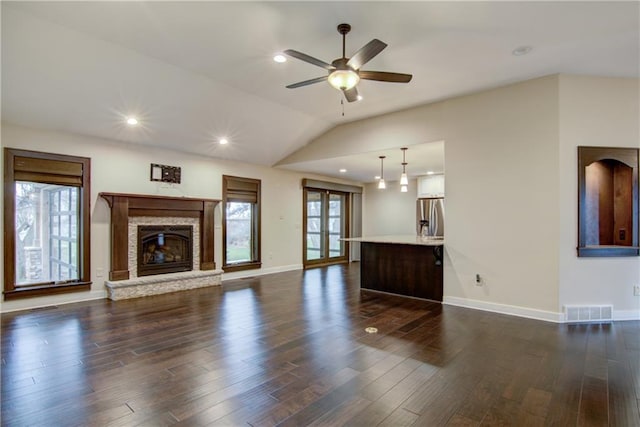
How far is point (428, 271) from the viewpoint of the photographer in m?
5.15

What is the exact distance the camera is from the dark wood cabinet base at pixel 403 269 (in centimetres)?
508

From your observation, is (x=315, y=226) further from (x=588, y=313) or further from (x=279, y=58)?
(x=588, y=313)

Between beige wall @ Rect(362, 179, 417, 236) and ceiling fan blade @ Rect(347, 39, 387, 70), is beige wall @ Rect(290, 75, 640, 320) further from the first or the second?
beige wall @ Rect(362, 179, 417, 236)

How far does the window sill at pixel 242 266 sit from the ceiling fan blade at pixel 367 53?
5.10m

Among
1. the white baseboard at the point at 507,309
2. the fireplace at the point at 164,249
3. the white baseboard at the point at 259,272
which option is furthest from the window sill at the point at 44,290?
the white baseboard at the point at 507,309

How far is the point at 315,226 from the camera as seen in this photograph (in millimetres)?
9039

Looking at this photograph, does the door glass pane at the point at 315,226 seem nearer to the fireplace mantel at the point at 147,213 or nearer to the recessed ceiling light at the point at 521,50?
the fireplace mantel at the point at 147,213

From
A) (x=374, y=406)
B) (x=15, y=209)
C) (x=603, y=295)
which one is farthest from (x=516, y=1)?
(x=15, y=209)

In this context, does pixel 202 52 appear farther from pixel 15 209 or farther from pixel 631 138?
pixel 631 138

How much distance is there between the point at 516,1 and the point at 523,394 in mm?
3034

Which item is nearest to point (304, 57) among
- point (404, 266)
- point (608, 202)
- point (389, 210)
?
point (404, 266)

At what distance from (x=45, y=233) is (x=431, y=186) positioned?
7719 millimetres

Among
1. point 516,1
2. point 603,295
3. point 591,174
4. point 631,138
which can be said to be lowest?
point 603,295

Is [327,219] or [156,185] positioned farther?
[327,219]
